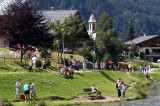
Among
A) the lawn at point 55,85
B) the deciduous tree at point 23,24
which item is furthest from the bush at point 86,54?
the lawn at point 55,85

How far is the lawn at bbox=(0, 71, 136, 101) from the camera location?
29.8 m

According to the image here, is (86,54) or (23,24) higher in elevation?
(23,24)

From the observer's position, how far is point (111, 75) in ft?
157

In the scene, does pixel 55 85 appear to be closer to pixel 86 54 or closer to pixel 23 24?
pixel 23 24

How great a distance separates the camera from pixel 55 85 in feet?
110

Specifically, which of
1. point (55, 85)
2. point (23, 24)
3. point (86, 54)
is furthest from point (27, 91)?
point (86, 54)

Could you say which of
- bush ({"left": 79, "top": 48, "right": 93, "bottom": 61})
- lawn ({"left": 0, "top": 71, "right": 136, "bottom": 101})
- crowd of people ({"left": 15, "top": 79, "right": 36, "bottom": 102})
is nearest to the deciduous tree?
lawn ({"left": 0, "top": 71, "right": 136, "bottom": 101})

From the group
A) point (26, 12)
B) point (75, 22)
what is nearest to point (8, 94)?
point (26, 12)

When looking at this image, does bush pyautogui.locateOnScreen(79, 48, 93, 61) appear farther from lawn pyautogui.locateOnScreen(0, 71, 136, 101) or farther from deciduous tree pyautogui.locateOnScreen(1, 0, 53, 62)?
lawn pyautogui.locateOnScreen(0, 71, 136, 101)

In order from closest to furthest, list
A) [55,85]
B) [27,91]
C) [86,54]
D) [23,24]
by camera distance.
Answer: [27,91] < [55,85] < [23,24] < [86,54]

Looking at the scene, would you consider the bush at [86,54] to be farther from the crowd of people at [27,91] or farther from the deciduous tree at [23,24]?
the crowd of people at [27,91]

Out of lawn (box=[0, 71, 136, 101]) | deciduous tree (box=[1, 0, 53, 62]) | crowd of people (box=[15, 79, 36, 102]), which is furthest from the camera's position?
deciduous tree (box=[1, 0, 53, 62])

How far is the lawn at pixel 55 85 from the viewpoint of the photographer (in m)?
29.8

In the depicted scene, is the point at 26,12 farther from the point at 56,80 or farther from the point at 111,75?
the point at 111,75
